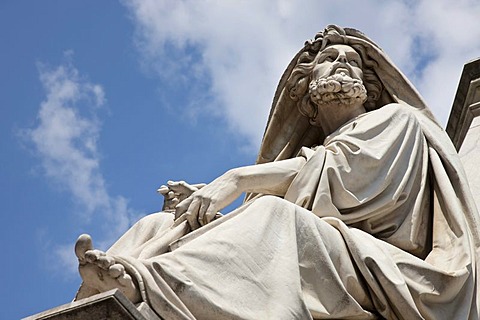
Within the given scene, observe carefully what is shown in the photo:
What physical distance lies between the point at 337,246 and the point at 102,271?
1.62 m

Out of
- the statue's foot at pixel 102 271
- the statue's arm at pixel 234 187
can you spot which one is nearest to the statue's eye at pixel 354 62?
the statue's arm at pixel 234 187

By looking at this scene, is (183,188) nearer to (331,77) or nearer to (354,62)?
(331,77)

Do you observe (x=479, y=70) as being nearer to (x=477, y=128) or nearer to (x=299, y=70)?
(x=477, y=128)

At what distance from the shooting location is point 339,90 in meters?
8.86

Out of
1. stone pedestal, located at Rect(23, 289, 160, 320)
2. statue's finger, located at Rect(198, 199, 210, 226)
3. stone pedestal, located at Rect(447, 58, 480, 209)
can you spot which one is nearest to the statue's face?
stone pedestal, located at Rect(447, 58, 480, 209)

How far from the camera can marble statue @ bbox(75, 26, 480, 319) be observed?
6.61 meters

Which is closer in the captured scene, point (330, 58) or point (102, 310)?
point (102, 310)

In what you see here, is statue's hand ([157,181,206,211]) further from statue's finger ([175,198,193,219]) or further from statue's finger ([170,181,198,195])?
statue's finger ([175,198,193,219])

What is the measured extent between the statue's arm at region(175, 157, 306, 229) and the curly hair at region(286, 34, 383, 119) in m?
1.05

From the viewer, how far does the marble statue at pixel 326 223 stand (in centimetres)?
661

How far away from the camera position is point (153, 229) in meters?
8.44

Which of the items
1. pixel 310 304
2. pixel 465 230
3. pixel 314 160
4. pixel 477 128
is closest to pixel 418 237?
pixel 465 230

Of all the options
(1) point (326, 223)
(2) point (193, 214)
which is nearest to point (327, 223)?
(1) point (326, 223)

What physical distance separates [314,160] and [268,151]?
52.0 inches
